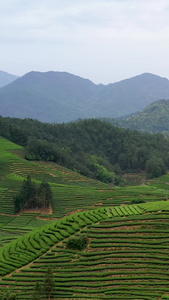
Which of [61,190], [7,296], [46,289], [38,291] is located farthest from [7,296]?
[61,190]

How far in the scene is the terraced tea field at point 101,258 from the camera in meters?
35.7

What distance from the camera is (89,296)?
34750 millimetres

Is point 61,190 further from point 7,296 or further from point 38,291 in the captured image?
point 7,296

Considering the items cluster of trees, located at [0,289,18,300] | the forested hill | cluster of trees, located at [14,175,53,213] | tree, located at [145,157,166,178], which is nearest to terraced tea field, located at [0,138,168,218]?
cluster of trees, located at [14,175,53,213]

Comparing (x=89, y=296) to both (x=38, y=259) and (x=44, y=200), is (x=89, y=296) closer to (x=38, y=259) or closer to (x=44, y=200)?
(x=38, y=259)

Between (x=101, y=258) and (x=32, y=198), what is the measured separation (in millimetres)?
29783

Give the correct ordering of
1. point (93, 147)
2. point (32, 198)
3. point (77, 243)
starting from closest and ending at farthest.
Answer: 1. point (77, 243)
2. point (32, 198)
3. point (93, 147)

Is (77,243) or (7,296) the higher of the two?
(77,243)

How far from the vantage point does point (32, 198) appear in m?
67.7

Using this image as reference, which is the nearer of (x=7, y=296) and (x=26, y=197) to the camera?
(x=7, y=296)

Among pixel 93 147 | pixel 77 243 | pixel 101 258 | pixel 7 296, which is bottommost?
pixel 7 296

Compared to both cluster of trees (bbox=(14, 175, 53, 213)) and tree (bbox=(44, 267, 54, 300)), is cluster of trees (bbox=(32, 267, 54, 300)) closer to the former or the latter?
tree (bbox=(44, 267, 54, 300))

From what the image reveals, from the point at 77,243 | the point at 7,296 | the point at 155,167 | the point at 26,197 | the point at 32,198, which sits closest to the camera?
the point at 7,296

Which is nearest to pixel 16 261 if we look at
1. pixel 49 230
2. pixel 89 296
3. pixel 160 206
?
pixel 49 230
